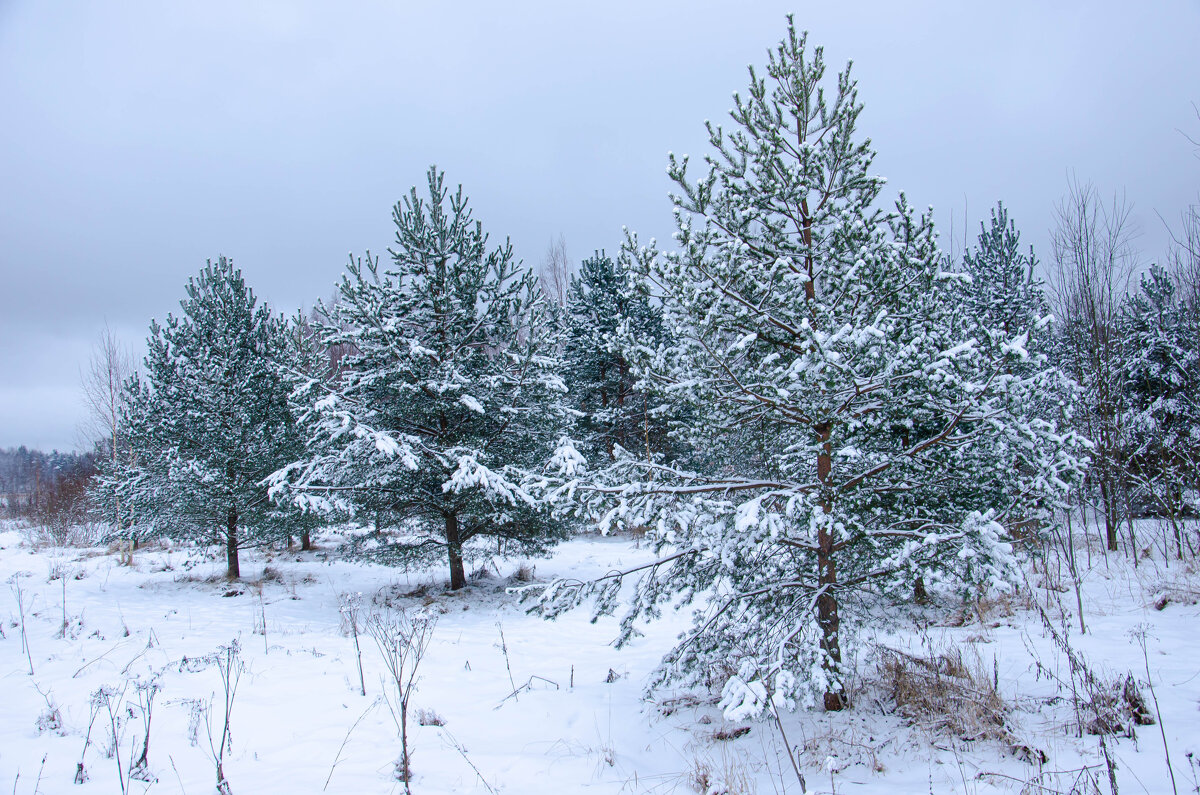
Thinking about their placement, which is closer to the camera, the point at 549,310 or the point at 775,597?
the point at 775,597

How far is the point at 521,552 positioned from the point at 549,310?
522 cm

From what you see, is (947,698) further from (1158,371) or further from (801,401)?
(1158,371)

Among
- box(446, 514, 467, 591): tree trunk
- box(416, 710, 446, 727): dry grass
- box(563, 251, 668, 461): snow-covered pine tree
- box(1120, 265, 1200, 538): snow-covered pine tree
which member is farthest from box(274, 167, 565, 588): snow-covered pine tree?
box(1120, 265, 1200, 538): snow-covered pine tree

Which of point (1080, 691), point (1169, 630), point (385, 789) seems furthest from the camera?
point (1169, 630)

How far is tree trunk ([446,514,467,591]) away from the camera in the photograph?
11.1 m

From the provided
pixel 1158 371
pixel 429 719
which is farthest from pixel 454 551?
pixel 1158 371

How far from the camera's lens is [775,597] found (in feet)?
A: 15.9

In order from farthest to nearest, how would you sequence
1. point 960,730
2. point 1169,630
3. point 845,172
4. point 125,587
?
point 125,587 < point 1169,630 < point 845,172 < point 960,730

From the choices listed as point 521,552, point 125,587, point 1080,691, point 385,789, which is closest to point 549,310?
point 521,552

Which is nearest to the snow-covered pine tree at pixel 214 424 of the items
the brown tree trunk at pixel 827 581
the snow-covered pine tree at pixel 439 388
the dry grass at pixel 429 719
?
the snow-covered pine tree at pixel 439 388

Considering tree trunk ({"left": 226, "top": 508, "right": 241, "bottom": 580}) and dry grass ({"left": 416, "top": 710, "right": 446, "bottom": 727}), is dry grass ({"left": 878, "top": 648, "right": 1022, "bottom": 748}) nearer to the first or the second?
dry grass ({"left": 416, "top": 710, "right": 446, "bottom": 727})

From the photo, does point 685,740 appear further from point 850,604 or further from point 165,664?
point 165,664

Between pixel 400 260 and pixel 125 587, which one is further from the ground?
pixel 400 260

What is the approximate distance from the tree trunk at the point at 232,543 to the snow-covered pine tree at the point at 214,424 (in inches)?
1.0
